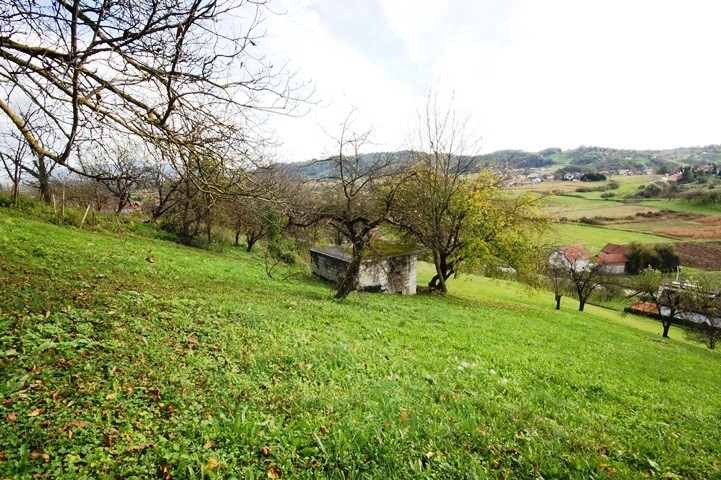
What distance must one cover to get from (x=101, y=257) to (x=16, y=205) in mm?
10501

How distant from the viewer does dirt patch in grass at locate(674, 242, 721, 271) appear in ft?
187

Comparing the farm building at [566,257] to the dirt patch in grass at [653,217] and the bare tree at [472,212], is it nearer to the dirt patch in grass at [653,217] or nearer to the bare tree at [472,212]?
the bare tree at [472,212]

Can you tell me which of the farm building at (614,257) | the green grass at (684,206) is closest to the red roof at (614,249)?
the farm building at (614,257)

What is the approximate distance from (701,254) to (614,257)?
13.4 m

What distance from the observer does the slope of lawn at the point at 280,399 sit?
4023 mm

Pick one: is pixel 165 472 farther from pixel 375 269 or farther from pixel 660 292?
pixel 660 292

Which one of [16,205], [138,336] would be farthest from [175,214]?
[138,336]

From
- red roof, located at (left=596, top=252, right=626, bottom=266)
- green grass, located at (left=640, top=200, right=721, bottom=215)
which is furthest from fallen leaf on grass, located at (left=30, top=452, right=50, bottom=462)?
green grass, located at (left=640, top=200, right=721, bottom=215)

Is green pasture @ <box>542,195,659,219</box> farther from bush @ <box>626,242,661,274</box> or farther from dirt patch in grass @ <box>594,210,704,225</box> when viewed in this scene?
bush @ <box>626,242,661,274</box>

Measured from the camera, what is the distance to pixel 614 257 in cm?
5938

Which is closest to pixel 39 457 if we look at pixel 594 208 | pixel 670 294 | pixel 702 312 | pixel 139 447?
pixel 139 447

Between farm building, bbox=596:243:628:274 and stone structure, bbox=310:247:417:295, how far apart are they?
4348cm

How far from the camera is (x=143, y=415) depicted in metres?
4.42

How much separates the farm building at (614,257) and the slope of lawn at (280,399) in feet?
180
